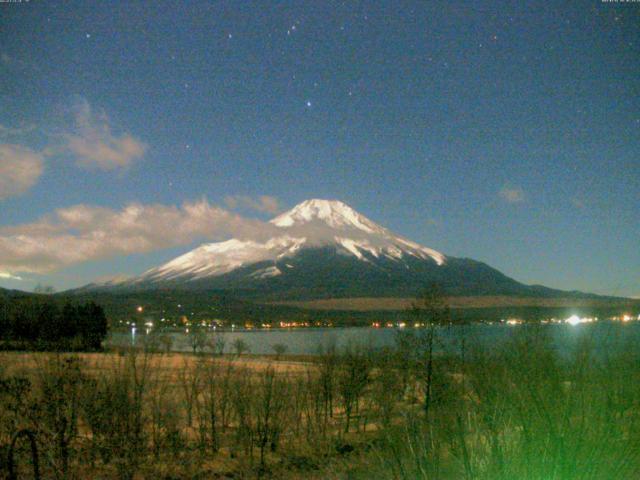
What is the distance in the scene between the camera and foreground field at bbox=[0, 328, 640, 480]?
411 centimetres

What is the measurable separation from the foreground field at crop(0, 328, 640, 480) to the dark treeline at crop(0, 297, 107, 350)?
82cm

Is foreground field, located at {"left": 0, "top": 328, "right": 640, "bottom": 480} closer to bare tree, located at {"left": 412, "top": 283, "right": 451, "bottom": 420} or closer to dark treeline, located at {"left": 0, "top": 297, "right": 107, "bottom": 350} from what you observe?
bare tree, located at {"left": 412, "top": 283, "right": 451, "bottom": 420}

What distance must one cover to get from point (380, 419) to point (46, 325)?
1333cm

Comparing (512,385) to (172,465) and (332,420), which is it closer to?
(172,465)

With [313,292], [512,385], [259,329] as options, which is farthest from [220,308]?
[512,385]

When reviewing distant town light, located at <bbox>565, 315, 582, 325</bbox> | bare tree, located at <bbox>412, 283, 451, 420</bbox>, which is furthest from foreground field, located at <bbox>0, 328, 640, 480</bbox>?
distant town light, located at <bbox>565, 315, 582, 325</bbox>

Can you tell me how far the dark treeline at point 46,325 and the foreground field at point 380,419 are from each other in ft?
2.69

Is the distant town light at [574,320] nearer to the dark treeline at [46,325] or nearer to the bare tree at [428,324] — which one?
the dark treeline at [46,325]

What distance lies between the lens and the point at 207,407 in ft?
60.3

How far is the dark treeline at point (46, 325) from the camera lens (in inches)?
580

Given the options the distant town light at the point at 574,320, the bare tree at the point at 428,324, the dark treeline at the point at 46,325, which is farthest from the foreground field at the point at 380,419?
the dark treeline at the point at 46,325

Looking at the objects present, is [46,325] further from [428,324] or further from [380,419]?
[428,324]

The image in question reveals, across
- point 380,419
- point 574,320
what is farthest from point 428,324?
point 574,320

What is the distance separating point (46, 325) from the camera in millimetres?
21641
